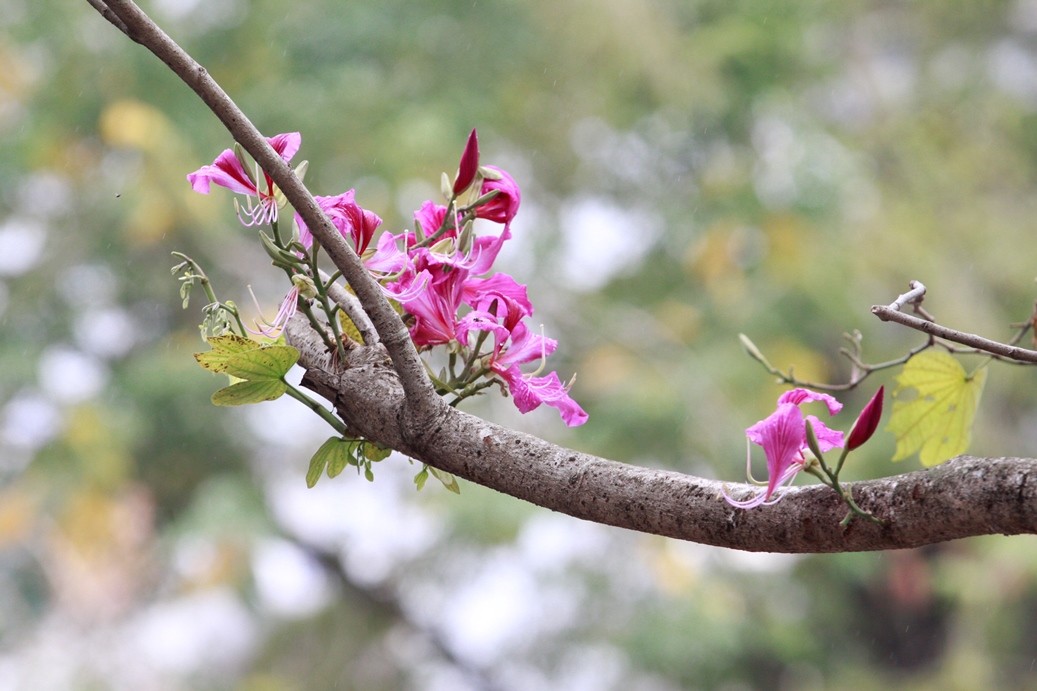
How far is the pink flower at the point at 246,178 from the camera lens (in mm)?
421

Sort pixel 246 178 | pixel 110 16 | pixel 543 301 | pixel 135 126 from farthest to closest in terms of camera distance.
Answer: pixel 543 301, pixel 135 126, pixel 246 178, pixel 110 16

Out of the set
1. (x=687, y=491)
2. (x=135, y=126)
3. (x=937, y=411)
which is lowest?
(x=687, y=491)

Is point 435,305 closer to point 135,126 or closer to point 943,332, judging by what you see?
point 943,332

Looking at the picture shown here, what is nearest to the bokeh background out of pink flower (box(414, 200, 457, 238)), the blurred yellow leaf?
the blurred yellow leaf

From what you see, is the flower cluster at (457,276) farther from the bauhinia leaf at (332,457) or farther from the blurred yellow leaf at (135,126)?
the blurred yellow leaf at (135,126)

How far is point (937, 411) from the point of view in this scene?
500mm

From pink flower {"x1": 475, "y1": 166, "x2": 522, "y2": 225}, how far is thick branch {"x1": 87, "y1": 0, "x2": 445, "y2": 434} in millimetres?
83

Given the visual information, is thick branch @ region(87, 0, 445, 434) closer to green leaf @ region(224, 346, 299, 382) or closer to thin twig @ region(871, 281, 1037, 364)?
green leaf @ region(224, 346, 299, 382)

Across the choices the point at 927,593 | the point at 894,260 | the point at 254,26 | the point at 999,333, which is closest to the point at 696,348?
the point at 894,260

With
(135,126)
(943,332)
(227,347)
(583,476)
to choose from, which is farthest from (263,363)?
(135,126)

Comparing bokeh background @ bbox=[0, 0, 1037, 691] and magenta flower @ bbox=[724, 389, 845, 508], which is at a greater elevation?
bokeh background @ bbox=[0, 0, 1037, 691]

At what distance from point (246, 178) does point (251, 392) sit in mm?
82

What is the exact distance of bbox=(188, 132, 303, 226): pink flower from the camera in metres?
0.42

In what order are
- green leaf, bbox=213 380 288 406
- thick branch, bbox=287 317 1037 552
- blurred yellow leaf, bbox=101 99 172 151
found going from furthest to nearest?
blurred yellow leaf, bbox=101 99 172 151, green leaf, bbox=213 380 288 406, thick branch, bbox=287 317 1037 552
